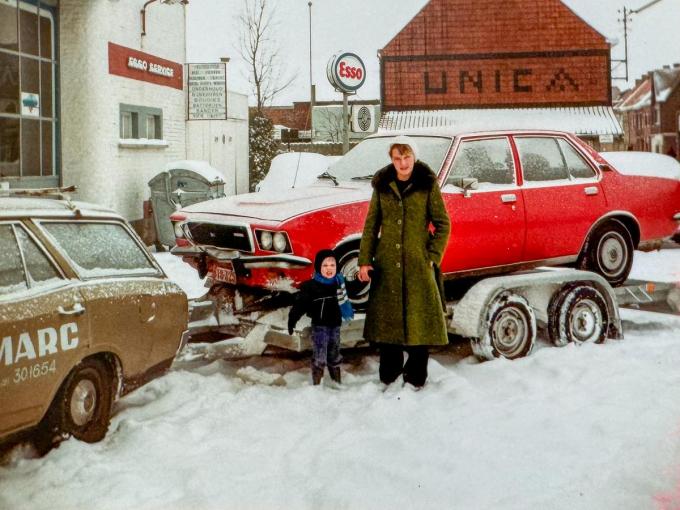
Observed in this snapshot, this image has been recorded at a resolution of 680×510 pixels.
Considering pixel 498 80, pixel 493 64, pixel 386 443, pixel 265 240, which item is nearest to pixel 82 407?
pixel 386 443

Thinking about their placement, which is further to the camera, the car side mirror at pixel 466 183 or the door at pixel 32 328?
the car side mirror at pixel 466 183

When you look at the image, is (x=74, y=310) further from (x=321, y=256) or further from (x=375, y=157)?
(x=375, y=157)

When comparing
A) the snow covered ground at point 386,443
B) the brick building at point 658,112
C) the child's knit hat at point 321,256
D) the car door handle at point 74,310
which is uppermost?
the brick building at point 658,112

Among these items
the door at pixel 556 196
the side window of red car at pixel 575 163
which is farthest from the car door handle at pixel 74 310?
the side window of red car at pixel 575 163

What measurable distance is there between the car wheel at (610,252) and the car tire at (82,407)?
4482mm

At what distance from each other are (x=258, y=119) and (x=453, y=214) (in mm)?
22121

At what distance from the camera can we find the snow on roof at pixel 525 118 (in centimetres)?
2302

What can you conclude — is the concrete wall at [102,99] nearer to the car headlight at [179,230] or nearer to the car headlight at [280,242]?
the car headlight at [179,230]

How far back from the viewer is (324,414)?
5.02 metres

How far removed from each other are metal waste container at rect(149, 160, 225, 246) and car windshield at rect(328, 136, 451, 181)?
23.7ft

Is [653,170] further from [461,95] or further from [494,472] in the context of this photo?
[461,95]

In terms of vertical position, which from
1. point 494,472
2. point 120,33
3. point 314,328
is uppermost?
point 120,33

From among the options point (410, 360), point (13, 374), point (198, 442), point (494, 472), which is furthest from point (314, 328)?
point (13, 374)

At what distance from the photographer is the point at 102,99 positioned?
1285 cm
